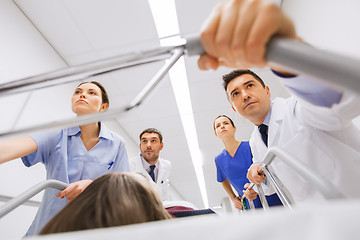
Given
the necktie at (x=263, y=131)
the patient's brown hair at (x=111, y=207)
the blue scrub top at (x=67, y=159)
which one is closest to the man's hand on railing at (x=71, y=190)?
the blue scrub top at (x=67, y=159)

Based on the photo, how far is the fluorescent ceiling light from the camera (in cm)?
184

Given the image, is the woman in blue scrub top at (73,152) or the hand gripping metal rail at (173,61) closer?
the hand gripping metal rail at (173,61)

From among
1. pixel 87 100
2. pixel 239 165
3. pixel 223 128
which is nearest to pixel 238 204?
pixel 239 165

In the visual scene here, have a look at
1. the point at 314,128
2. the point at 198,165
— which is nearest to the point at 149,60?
the point at 314,128

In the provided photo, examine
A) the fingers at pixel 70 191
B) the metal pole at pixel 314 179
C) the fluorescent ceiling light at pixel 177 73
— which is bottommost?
the metal pole at pixel 314 179

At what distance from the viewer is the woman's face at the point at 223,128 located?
2.12 metres

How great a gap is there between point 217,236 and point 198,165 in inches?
192

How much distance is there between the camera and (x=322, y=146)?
36.2 inches

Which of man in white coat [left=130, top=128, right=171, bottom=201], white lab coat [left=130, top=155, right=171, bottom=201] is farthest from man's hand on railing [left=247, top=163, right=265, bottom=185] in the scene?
white lab coat [left=130, top=155, right=171, bottom=201]

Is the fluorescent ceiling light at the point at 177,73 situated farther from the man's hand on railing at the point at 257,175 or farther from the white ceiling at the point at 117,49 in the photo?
the man's hand on railing at the point at 257,175

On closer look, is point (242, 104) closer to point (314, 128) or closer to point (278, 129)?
point (278, 129)

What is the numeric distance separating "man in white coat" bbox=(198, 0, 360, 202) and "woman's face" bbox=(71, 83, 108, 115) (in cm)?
91

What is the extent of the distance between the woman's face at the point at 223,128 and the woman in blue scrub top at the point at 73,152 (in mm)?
1116

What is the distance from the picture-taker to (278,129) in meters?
1.17
